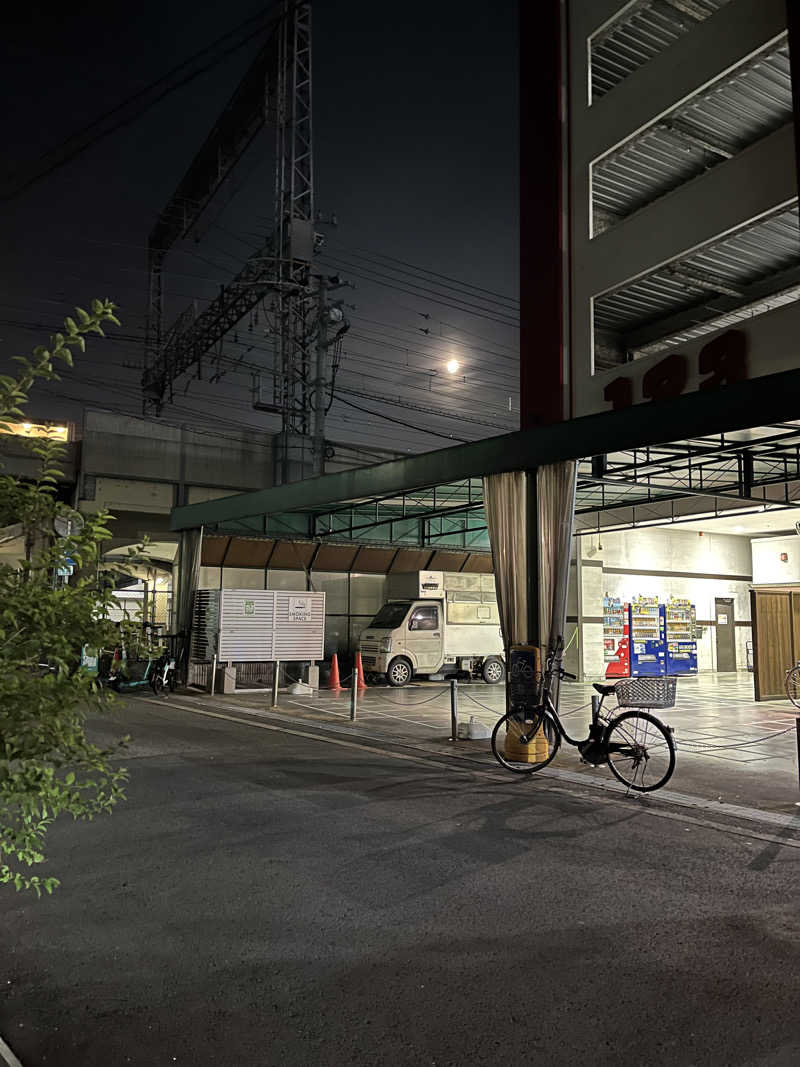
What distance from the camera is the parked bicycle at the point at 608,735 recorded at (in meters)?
8.72

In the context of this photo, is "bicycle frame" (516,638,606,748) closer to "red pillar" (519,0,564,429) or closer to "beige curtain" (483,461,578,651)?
"beige curtain" (483,461,578,651)

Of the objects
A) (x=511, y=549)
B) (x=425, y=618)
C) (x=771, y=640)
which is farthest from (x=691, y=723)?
(x=425, y=618)

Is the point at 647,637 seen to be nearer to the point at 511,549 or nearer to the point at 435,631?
the point at 435,631

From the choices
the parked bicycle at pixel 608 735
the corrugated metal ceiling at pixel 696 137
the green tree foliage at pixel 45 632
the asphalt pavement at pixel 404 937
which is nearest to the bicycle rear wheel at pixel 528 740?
the parked bicycle at pixel 608 735

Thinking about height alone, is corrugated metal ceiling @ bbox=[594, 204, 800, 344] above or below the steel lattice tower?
below

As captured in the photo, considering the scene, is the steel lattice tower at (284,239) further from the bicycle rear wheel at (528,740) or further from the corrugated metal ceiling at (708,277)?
the bicycle rear wheel at (528,740)

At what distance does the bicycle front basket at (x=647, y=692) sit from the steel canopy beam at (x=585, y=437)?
9.05 ft

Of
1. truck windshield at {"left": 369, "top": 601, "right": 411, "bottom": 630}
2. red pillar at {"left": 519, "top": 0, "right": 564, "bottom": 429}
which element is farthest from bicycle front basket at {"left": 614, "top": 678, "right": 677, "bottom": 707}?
truck windshield at {"left": 369, "top": 601, "right": 411, "bottom": 630}

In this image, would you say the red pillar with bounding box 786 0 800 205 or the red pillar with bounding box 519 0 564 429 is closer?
the red pillar with bounding box 786 0 800 205

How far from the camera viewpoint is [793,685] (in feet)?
63.0

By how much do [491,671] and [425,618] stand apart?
2856 millimetres

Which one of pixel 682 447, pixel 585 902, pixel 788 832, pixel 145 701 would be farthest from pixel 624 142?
pixel 145 701

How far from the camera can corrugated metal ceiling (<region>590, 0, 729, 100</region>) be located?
15.1m

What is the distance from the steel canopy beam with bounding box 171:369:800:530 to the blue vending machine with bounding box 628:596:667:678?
13.3 m
